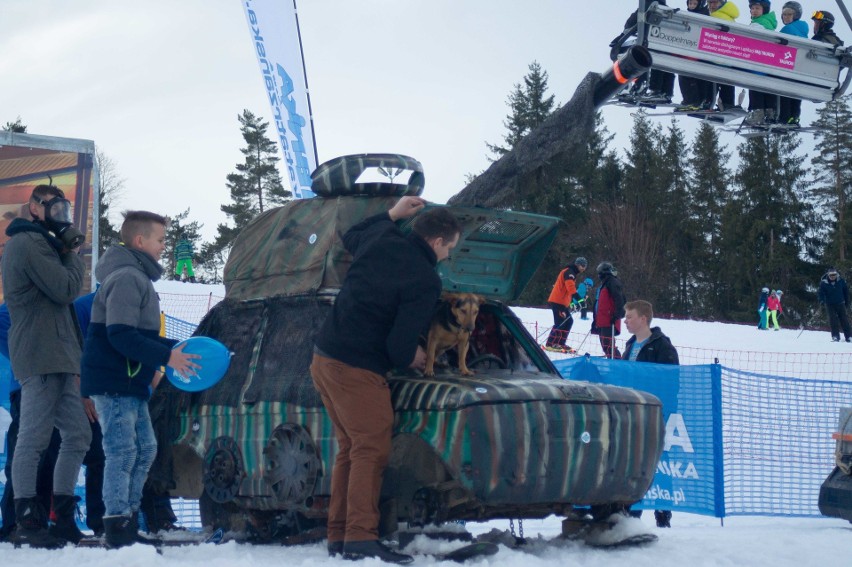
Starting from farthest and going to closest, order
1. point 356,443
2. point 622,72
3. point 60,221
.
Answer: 1. point 622,72
2. point 60,221
3. point 356,443

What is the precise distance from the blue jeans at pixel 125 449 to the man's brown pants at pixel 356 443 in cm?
112

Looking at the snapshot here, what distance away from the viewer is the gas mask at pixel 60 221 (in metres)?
5.42

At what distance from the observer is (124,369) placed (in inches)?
199

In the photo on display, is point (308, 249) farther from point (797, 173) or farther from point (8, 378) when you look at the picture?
point (797, 173)

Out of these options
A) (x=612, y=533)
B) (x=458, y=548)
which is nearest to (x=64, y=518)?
(x=458, y=548)

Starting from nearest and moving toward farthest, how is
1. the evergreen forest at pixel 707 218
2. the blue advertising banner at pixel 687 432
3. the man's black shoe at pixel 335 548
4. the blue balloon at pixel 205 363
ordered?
the man's black shoe at pixel 335 548 → the blue balloon at pixel 205 363 → the blue advertising banner at pixel 687 432 → the evergreen forest at pixel 707 218

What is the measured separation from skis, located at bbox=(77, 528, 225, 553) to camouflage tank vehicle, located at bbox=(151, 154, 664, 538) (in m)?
0.12

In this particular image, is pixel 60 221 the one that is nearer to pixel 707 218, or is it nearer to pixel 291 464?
pixel 291 464

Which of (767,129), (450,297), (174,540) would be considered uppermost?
(767,129)

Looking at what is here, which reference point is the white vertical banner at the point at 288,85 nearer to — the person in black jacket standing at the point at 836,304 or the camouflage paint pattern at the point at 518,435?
the camouflage paint pattern at the point at 518,435

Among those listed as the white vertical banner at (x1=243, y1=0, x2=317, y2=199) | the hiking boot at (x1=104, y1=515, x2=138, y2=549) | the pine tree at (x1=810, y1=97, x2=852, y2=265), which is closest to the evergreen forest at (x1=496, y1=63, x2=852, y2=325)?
the pine tree at (x1=810, y1=97, x2=852, y2=265)

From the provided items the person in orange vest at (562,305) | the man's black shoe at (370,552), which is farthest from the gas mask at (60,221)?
the person in orange vest at (562,305)

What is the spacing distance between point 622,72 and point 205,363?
4302 millimetres

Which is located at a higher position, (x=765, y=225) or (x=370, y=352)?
(x=765, y=225)
